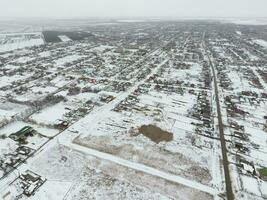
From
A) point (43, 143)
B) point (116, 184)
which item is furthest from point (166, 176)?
point (43, 143)

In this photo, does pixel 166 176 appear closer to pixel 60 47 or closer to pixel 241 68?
pixel 241 68

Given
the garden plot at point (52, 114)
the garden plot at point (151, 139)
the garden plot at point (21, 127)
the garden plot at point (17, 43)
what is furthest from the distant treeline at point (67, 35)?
the garden plot at point (151, 139)

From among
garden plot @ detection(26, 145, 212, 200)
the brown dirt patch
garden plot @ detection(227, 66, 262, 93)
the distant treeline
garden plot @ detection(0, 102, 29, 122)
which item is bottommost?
the distant treeline

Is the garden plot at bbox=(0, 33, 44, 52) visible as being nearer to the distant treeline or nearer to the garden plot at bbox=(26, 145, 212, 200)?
the distant treeline

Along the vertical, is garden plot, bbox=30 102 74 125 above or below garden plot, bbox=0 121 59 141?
below

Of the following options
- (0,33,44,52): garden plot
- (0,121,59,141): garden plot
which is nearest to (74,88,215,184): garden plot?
(0,121,59,141): garden plot

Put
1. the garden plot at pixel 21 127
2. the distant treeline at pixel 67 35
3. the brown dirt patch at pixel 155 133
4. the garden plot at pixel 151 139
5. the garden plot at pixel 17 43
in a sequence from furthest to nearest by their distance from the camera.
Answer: the distant treeline at pixel 67 35 < the garden plot at pixel 17 43 < the garden plot at pixel 21 127 < the brown dirt patch at pixel 155 133 < the garden plot at pixel 151 139

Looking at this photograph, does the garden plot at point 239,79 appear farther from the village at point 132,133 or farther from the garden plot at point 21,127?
the garden plot at point 21,127
